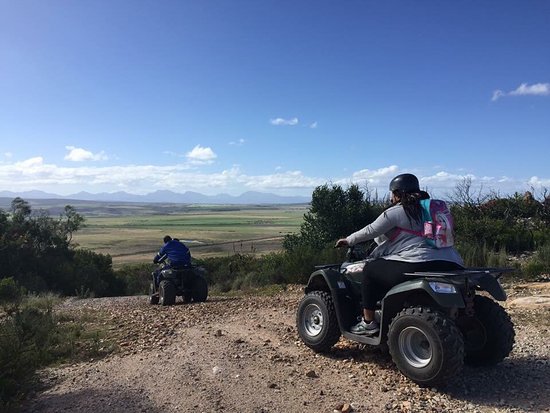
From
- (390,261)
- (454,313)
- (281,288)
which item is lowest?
(281,288)

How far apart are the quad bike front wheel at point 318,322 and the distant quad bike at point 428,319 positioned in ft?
0.04

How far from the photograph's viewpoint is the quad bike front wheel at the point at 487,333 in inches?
209

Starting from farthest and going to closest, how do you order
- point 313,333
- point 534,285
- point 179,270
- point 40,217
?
point 40,217
point 179,270
point 534,285
point 313,333

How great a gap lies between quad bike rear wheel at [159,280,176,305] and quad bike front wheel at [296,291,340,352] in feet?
21.5

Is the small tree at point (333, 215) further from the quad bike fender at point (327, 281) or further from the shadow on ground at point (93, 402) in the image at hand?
the shadow on ground at point (93, 402)

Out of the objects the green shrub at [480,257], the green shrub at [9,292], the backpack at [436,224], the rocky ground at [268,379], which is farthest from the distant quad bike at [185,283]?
the backpack at [436,224]

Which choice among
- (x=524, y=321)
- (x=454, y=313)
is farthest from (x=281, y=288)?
(x=454, y=313)

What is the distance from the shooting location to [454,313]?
505 cm

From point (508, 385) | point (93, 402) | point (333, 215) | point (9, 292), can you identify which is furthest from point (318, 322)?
point (333, 215)

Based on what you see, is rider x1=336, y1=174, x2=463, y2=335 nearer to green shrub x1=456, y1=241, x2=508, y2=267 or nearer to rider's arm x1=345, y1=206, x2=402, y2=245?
rider's arm x1=345, y1=206, x2=402, y2=245

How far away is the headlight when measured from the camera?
477cm

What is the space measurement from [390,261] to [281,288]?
9184mm

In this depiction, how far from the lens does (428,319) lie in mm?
4809

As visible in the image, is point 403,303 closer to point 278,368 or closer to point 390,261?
point 390,261
